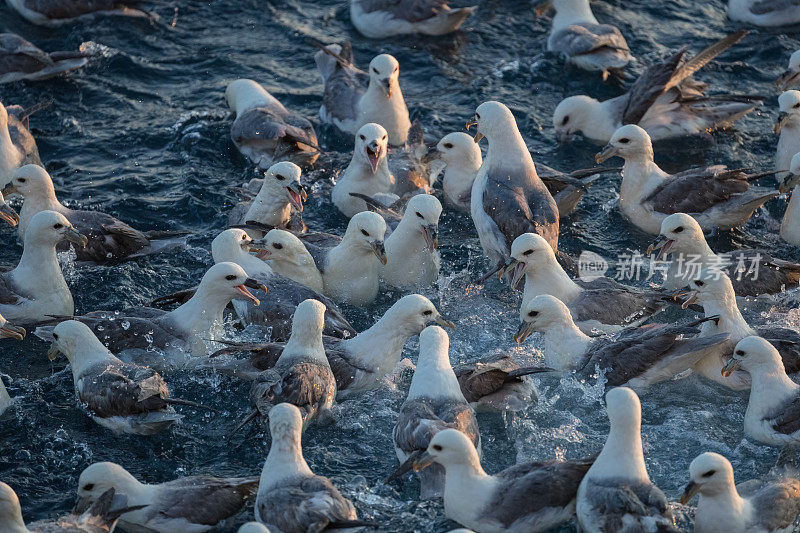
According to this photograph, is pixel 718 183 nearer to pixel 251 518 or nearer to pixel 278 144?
pixel 278 144

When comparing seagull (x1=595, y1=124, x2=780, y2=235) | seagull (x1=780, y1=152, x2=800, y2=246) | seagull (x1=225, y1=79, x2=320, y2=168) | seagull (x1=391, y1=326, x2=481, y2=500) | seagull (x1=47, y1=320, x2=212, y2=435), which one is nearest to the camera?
seagull (x1=391, y1=326, x2=481, y2=500)

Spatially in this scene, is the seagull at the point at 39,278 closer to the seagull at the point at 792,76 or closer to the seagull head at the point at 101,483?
the seagull head at the point at 101,483

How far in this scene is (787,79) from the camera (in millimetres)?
11461

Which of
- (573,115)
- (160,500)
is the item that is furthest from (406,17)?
(160,500)

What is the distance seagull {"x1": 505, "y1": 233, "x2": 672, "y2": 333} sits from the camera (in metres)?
8.49

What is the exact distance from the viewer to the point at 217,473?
7293mm

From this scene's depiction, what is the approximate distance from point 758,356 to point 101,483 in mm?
4421

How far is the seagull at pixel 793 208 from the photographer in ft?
31.5

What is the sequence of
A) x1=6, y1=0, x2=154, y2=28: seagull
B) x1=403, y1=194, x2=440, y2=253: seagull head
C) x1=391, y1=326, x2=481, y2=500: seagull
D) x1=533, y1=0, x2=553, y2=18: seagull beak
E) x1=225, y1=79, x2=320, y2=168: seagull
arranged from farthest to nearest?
x1=533, y1=0, x2=553, y2=18: seagull beak < x1=6, y1=0, x2=154, y2=28: seagull < x1=225, y1=79, x2=320, y2=168: seagull < x1=403, y1=194, x2=440, y2=253: seagull head < x1=391, y1=326, x2=481, y2=500: seagull

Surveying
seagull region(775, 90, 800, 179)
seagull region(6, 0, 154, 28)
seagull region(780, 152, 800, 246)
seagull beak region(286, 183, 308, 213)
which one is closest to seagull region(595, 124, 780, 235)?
seagull region(780, 152, 800, 246)

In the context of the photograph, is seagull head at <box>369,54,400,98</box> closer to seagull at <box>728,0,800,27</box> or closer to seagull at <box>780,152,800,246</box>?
seagull at <box>780,152,800,246</box>

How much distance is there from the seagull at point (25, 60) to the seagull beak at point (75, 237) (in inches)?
157

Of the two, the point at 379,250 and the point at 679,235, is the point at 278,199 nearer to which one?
the point at 379,250

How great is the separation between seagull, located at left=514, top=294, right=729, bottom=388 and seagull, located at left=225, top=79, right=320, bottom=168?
3711 mm
